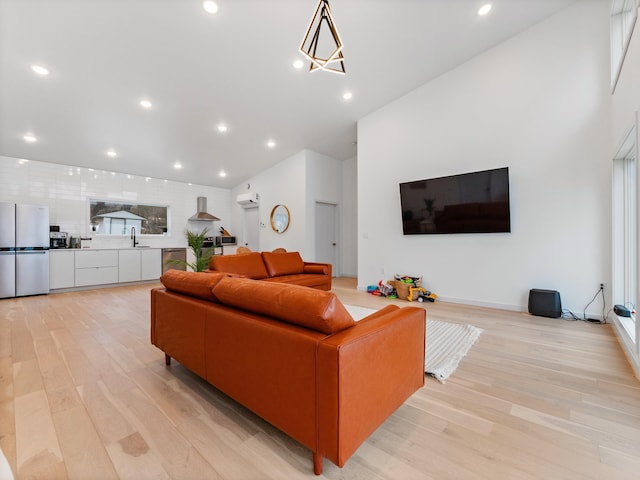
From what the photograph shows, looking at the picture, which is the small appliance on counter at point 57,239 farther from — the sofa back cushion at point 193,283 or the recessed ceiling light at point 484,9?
the recessed ceiling light at point 484,9

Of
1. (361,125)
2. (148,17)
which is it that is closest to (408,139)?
(361,125)

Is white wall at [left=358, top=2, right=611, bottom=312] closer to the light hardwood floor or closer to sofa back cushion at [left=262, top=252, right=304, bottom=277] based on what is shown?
the light hardwood floor

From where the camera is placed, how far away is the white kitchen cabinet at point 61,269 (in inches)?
197

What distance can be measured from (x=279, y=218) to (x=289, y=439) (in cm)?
572

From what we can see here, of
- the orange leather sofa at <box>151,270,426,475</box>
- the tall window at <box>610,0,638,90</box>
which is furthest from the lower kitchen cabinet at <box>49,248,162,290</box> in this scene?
the tall window at <box>610,0,638,90</box>

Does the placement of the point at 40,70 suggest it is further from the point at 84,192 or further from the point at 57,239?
the point at 57,239

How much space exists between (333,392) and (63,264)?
6.45 m

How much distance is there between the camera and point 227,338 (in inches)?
58.1

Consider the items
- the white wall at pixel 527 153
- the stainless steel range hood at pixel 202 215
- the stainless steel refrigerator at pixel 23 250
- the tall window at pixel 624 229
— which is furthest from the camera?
the stainless steel range hood at pixel 202 215

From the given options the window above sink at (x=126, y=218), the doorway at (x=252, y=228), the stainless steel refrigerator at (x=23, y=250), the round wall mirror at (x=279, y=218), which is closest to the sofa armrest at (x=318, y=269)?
the round wall mirror at (x=279, y=218)

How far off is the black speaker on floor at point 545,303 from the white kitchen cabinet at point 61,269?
25.5ft

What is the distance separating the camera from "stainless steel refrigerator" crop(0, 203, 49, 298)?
447 centimetres

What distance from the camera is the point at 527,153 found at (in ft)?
11.8

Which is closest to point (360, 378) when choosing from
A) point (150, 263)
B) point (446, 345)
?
point (446, 345)
